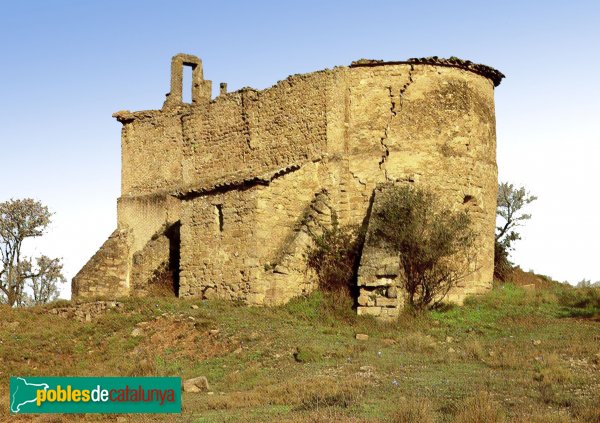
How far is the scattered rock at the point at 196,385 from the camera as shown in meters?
11.4

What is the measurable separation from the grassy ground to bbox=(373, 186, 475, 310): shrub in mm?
742

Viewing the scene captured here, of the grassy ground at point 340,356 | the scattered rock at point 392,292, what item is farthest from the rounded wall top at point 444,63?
the scattered rock at point 392,292

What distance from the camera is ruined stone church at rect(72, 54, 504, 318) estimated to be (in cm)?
1742

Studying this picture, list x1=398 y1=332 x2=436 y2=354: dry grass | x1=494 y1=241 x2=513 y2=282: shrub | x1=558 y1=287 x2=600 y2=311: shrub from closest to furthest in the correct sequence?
x1=398 y1=332 x2=436 y2=354: dry grass → x1=558 y1=287 x2=600 y2=311: shrub → x1=494 y1=241 x2=513 y2=282: shrub

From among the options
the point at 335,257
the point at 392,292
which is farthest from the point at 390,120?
the point at 392,292

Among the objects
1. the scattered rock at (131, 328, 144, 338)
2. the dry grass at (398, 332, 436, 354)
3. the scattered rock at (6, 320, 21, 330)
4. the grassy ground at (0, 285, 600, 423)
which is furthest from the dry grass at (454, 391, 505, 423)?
the scattered rock at (6, 320, 21, 330)

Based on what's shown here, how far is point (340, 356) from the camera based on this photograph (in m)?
12.6

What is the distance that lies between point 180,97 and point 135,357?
37.5ft

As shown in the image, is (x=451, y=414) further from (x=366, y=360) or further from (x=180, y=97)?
(x=180, y=97)

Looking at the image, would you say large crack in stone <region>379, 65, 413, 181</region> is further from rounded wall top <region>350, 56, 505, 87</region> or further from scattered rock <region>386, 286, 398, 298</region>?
scattered rock <region>386, 286, 398, 298</region>

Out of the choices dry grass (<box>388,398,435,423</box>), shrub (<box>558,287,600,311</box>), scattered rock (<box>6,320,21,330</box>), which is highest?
shrub (<box>558,287,600,311</box>)

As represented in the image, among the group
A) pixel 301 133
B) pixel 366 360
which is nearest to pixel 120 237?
pixel 301 133

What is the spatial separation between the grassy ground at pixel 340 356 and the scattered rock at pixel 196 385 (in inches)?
5.6

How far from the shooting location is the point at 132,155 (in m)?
23.8
